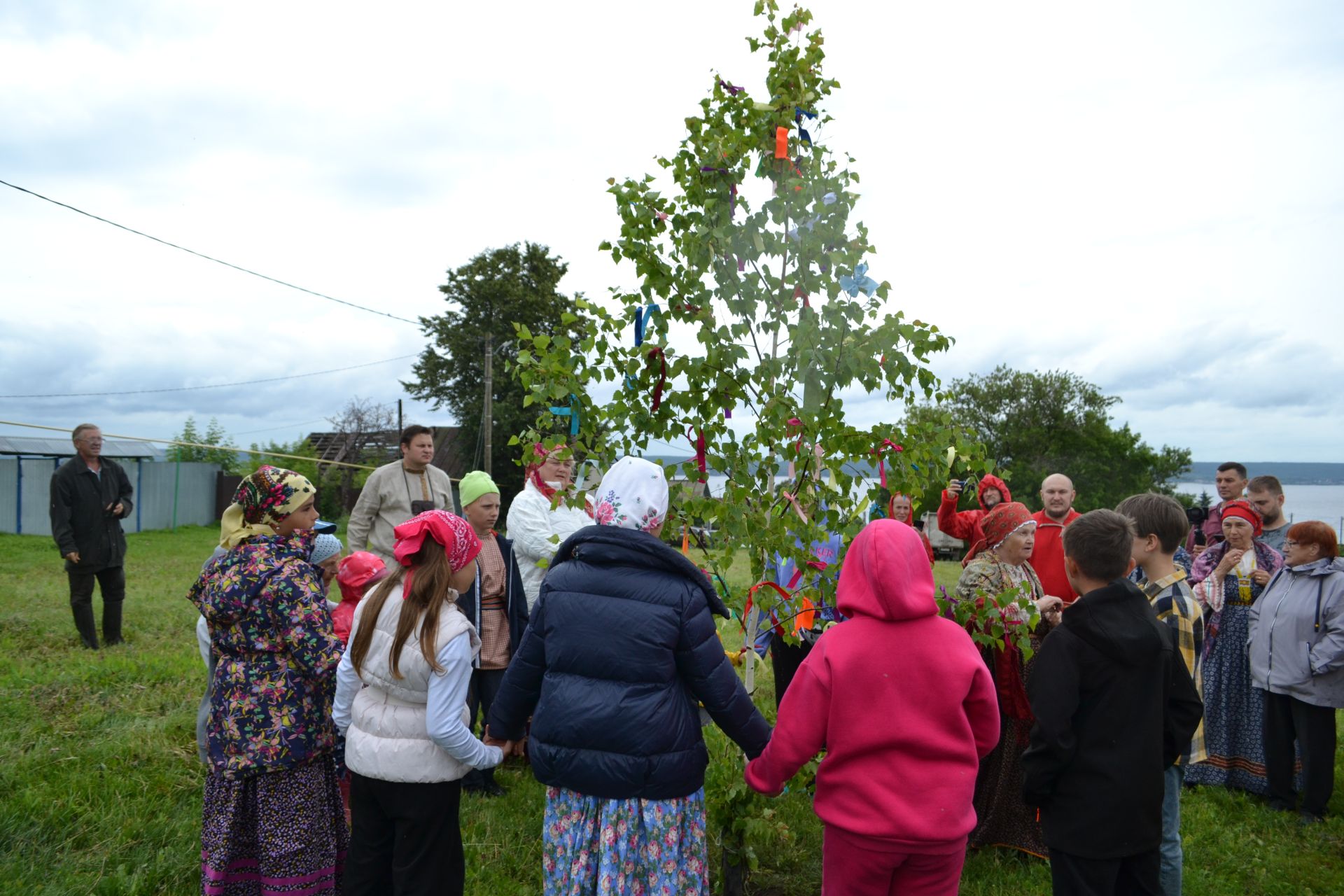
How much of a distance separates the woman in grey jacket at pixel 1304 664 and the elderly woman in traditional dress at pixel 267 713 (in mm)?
5523

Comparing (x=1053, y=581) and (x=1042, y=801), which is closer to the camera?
(x=1042, y=801)

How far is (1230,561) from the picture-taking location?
225 inches

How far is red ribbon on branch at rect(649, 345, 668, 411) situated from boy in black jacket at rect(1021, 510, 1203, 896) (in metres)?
1.72

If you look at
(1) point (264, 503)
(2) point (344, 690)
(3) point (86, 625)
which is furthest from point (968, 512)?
(3) point (86, 625)

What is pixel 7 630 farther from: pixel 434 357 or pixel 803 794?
pixel 434 357

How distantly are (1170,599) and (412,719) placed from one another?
3.05 metres

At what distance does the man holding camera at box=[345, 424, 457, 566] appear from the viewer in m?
5.57

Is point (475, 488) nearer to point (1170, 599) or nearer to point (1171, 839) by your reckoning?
point (1170, 599)

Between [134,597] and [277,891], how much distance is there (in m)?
8.86

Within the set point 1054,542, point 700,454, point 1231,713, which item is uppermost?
point 700,454

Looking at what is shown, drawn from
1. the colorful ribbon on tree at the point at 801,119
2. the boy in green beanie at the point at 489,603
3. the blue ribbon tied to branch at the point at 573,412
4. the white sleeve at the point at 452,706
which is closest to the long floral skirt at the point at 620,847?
the white sleeve at the point at 452,706

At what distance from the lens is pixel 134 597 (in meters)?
10.4

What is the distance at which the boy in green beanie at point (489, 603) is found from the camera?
15.9 feet

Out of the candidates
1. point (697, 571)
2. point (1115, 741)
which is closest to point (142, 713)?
point (697, 571)
